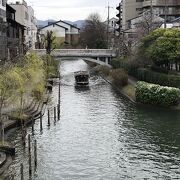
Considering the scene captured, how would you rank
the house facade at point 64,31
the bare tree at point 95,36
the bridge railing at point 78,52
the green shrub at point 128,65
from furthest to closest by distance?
the house facade at point 64,31, the bare tree at point 95,36, the bridge railing at point 78,52, the green shrub at point 128,65

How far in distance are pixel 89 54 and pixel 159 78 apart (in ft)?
108

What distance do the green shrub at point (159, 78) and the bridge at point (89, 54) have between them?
22.7 metres

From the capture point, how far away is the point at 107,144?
97.0 feet

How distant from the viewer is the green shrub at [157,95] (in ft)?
136

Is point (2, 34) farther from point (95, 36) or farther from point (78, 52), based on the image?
point (95, 36)

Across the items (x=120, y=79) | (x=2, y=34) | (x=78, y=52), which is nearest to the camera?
(x=2, y=34)

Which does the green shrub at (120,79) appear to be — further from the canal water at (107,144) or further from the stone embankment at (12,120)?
the stone embankment at (12,120)

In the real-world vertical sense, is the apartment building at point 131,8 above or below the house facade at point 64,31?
above

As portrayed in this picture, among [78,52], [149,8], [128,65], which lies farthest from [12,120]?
[149,8]

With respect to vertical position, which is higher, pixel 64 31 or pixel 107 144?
pixel 64 31

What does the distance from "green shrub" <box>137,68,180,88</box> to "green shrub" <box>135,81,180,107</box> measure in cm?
313

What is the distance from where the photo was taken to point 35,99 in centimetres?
3891

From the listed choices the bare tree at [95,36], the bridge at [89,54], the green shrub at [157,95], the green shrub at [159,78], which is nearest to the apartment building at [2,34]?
the green shrub at [157,95]

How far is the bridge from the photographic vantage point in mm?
79938
